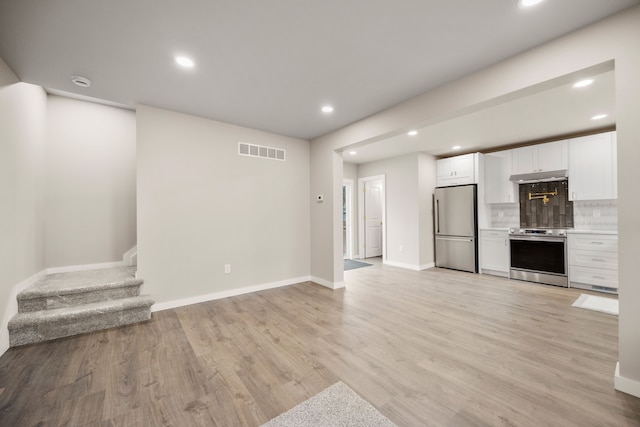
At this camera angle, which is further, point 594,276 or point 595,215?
point 595,215

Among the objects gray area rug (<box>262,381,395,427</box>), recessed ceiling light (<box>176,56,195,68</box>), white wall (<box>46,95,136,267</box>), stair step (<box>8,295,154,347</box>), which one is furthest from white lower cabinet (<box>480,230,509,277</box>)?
white wall (<box>46,95,136,267</box>)

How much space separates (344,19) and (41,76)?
2.99 m

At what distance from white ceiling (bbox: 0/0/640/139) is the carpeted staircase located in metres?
2.19

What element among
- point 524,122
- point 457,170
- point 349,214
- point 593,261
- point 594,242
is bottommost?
point 593,261

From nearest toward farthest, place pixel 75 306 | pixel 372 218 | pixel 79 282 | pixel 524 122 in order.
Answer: pixel 75 306
pixel 79 282
pixel 524 122
pixel 372 218

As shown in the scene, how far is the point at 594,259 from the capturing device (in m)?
3.96

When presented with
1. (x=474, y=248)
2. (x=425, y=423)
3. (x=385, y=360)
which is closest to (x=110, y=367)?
(x=385, y=360)

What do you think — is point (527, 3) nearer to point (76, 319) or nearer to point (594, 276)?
point (594, 276)

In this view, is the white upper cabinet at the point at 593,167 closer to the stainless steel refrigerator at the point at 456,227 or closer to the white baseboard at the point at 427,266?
the stainless steel refrigerator at the point at 456,227

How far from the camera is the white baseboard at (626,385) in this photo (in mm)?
1674

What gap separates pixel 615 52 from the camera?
1759 millimetres

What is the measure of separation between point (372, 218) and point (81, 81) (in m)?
6.39

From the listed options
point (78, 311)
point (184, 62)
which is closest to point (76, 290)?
point (78, 311)

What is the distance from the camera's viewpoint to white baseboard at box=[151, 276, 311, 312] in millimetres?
3320
